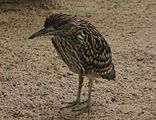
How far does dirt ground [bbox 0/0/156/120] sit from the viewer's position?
516cm

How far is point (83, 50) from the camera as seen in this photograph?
470 centimetres

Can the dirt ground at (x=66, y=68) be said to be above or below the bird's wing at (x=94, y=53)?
below

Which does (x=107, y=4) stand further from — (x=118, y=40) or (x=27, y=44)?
(x=27, y=44)

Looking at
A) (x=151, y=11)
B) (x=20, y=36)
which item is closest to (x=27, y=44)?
(x=20, y=36)

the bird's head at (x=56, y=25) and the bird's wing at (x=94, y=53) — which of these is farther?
the bird's wing at (x=94, y=53)

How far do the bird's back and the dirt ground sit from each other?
0.59 meters

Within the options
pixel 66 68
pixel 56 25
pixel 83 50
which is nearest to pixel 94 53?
pixel 83 50

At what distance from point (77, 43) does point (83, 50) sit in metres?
0.10

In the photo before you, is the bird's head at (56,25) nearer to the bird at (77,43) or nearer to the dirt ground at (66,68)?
the bird at (77,43)

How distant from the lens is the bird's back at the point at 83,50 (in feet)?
15.3

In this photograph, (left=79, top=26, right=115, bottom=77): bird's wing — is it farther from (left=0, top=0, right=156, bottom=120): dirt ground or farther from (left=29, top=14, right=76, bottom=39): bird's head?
(left=0, top=0, right=156, bottom=120): dirt ground

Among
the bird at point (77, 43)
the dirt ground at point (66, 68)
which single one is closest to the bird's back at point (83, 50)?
the bird at point (77, 43)

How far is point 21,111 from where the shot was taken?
5.12 metres

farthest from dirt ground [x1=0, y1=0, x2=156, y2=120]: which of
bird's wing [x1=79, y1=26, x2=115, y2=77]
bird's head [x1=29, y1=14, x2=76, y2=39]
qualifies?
bird's head [x1=29, y1=14, x2=76, y2=39]
